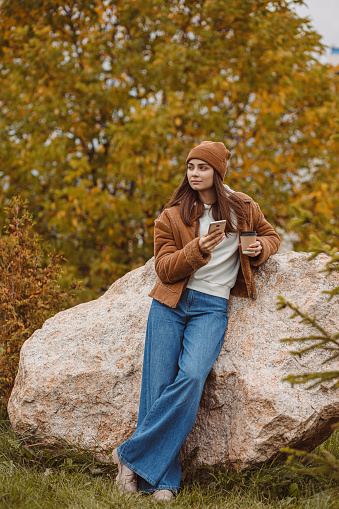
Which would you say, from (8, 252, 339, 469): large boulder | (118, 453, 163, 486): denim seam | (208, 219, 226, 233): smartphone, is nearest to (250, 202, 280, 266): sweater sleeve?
(8, 252, 339, 469): large boulder

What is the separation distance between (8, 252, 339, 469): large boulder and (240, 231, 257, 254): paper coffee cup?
1.28ft

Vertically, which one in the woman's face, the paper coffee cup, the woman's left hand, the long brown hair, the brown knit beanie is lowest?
the woman's left hand

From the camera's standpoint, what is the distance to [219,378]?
3.19 meters

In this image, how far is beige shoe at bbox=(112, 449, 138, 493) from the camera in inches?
116

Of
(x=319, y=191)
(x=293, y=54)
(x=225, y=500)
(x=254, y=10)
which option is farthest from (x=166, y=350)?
(x=254, y=10)

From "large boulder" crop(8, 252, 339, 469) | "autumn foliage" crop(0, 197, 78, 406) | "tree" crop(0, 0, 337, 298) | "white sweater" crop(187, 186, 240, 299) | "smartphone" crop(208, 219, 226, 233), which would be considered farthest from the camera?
"tree" crop(0, 0, 337, 298)

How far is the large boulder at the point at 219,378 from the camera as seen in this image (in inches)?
118

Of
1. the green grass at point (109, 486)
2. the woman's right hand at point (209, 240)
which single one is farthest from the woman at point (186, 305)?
the green grass at point (109, 486)

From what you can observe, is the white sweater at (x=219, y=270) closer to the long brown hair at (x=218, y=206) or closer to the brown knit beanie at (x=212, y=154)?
the long brown hair at (x=218, y=206)

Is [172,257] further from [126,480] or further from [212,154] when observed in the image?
[126,480]

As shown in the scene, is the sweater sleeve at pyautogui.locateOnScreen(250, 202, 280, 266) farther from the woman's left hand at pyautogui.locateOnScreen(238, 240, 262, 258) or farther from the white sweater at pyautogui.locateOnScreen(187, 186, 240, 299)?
the white sweater at pyautogui.locateOnScreen(187, 186, 240, 299)

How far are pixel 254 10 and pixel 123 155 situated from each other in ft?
9.54

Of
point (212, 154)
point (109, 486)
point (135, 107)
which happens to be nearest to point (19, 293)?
point (109, 486)

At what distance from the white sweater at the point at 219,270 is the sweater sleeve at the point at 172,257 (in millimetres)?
142
